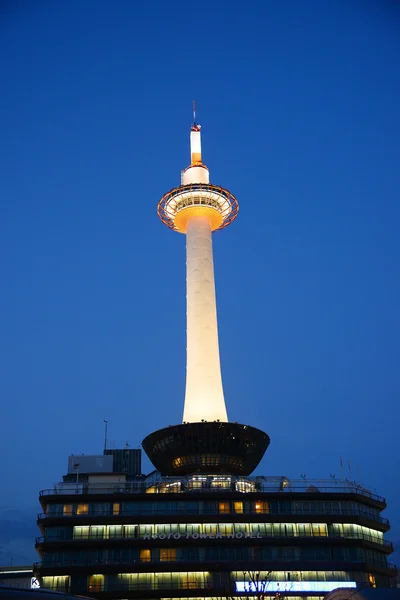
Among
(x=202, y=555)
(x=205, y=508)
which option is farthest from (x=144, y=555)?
(x=205, y=508)

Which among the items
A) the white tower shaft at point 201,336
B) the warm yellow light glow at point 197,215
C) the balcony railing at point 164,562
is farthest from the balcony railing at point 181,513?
the warm yellow light glow at point 197,215

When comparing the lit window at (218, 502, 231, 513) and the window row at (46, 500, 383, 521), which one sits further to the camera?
the lit window at (218, 502, 231, 513)

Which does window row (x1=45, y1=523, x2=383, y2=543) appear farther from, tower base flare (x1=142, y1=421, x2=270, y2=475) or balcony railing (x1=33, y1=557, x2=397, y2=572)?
tower base flare (x1=142, y1=421, x2=270, y2=475)

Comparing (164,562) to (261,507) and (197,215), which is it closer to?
(261,507)

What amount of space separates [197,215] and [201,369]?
97.9 ft

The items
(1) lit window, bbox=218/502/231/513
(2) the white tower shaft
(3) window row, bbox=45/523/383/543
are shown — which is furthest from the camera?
(2) the white tower shaft

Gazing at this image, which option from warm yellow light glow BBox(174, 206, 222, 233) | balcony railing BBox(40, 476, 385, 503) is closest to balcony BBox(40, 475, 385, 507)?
balcony railing BBox(40, 476, 385, 503)

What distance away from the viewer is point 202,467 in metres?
108

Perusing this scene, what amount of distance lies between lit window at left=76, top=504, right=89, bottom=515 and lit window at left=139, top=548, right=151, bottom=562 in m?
9.11

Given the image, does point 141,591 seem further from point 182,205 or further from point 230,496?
point 182,205

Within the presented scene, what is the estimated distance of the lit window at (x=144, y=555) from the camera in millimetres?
96875

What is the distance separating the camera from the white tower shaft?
379 ft

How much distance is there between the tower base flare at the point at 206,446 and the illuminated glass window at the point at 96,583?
20100mm

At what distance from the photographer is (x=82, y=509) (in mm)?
100625
